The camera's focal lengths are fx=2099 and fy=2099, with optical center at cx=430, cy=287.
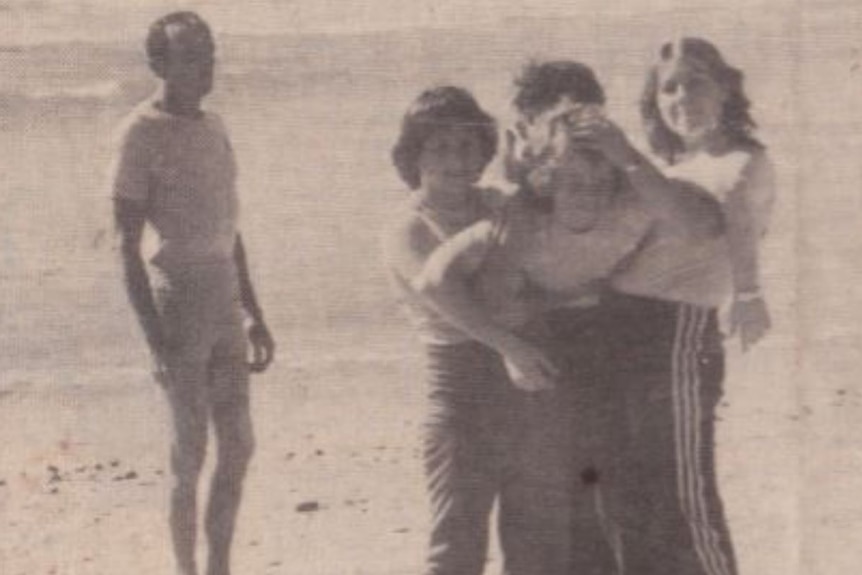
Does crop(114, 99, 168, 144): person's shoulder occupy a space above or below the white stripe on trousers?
above

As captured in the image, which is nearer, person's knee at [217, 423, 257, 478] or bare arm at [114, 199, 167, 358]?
bare arm at [114, 199, 167, 358]

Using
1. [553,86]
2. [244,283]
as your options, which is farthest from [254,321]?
[553,86]

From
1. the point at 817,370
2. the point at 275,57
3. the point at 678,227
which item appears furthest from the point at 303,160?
the point at 817,370

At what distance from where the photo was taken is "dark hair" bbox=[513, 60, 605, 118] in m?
1.93

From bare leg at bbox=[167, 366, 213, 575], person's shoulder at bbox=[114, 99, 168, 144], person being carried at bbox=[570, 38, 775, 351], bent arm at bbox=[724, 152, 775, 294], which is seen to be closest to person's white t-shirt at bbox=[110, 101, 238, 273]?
person's shoulder at bbox=[114, 99, 168, 144]

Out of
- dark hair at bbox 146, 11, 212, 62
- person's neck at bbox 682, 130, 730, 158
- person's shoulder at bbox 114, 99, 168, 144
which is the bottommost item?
person's neck at bbox 682, 130, 730, 158

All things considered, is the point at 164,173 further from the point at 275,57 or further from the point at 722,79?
the point at 722,79

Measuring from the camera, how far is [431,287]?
6.20 ft

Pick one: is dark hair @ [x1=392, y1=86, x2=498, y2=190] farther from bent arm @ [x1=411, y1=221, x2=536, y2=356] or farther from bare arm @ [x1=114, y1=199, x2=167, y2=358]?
bare arm @ [x1=114, y1=199, x2=167, y2=358]

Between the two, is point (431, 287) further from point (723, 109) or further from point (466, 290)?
point (723, 109)

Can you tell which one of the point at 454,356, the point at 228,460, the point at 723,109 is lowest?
the point at 228,460

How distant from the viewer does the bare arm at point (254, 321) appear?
2012 mm

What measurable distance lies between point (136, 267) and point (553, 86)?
0.43m

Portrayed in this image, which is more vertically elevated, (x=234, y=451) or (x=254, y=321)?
(x=254, y=321)
